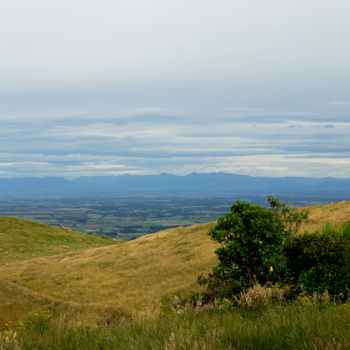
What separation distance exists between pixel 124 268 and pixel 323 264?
81.8ft

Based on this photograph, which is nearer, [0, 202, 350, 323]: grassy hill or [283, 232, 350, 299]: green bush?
[283, 232, 350, 299]: green bush

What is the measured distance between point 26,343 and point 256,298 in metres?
6.11

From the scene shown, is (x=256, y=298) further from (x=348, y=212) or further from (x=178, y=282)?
(x=348, y=212)

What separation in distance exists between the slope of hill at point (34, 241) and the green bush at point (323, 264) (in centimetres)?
4286

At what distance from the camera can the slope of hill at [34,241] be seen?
48.3 metres

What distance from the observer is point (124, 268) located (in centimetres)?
3325

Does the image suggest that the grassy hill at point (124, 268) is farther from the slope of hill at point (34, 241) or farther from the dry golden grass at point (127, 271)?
the slope of hill at point (34, 241)

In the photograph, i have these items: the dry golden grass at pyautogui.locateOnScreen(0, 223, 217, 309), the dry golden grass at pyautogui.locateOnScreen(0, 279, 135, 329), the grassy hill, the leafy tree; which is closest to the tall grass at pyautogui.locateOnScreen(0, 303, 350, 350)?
the leafy tree

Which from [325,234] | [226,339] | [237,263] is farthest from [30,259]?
[226,339]

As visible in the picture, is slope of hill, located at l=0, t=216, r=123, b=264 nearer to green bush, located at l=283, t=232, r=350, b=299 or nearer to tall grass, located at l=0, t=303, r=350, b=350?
green bush, located at l=283, t=232, r=350, b=299

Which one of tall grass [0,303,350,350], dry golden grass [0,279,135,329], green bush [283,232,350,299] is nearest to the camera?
tall grass [0,303,350,350]

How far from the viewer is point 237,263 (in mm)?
14766

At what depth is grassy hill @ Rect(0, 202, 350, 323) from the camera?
79.6ft

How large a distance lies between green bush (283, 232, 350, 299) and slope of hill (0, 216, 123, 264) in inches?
1687
